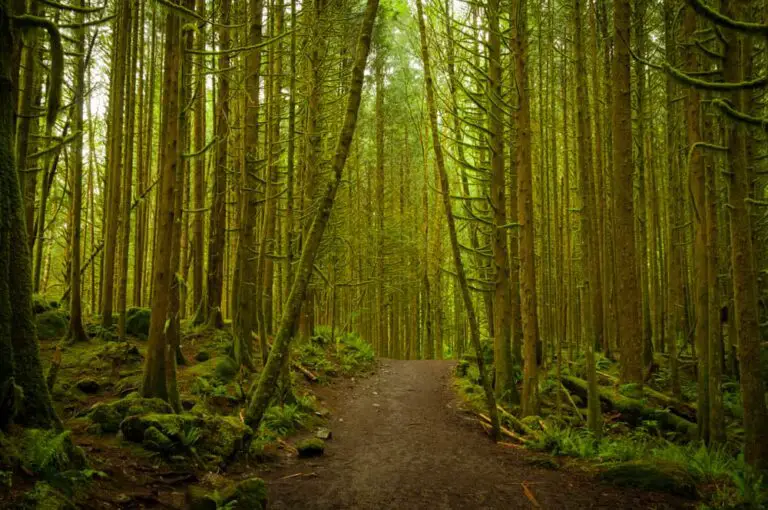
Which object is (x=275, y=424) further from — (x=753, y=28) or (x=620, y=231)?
(x=620, y=231)

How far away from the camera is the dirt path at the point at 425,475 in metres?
4.84

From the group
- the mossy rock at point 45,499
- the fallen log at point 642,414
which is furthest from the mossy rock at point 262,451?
the fallen log at point 642,414

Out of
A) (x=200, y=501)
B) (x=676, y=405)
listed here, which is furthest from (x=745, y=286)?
(x=200, y=501)

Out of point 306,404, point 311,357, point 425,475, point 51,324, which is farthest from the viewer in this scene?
point 311,357

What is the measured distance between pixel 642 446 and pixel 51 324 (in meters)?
11.5

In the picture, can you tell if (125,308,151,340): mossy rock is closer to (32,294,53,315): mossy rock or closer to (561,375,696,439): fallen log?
(32,294,53,315): mossy rock

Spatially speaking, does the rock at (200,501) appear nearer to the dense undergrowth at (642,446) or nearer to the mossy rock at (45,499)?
the mossy rock at (45,499)

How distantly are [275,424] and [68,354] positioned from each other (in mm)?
4173

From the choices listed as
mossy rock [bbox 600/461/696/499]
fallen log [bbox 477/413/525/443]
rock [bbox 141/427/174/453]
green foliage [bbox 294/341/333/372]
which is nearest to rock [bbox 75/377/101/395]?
rock [bbox 141/427/174/453]

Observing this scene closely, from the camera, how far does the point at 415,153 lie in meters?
28.6

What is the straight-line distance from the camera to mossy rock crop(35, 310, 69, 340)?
9.68 m

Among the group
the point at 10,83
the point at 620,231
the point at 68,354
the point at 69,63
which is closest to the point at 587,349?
the point at 620,231

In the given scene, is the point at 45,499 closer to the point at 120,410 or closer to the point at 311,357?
the point at 120,410

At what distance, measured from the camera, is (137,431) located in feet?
17.1
